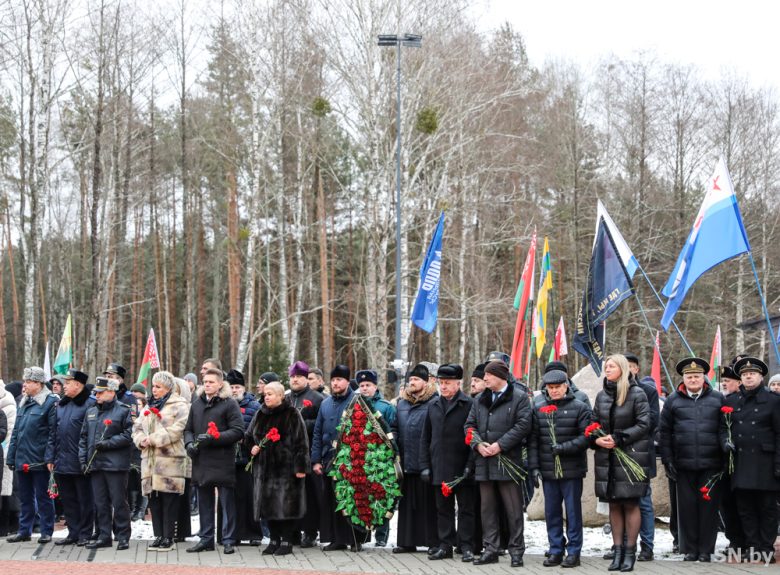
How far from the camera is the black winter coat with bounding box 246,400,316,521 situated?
1049cm

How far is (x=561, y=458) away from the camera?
32.0 feet

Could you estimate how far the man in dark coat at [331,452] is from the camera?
10.9 m

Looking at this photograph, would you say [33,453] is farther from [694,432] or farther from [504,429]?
[694,432]

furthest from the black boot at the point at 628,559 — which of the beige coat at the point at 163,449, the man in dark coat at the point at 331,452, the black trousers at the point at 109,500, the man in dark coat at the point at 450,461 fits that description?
the black trousers at the point at 109,500

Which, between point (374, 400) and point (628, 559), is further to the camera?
point (374, 400)

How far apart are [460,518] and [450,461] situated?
0.69 metres

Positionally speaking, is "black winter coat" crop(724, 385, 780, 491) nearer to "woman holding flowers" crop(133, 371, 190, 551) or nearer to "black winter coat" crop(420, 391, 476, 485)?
"black winter coat" crop(420, 391, 476, 485)

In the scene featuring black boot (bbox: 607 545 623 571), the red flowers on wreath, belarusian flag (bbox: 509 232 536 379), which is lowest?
black boot (bbox: 607 545 623 571)

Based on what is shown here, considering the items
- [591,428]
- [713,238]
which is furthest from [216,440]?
[713,238]

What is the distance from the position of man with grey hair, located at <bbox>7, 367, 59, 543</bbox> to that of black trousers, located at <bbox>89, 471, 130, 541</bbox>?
38.1 inches

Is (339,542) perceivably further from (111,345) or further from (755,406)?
(111,345)

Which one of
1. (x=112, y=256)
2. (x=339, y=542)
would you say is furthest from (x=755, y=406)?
(x=112, y=256)

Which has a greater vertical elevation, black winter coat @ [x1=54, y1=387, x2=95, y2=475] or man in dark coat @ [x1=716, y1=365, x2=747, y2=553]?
black winter coat @ [x1=54, y1=387, x2=95, y2=475]

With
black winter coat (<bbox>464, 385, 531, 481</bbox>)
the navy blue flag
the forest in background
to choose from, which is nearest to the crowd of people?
black winter coat (<bbox>464, 385, 531, 481</bbox>)
